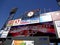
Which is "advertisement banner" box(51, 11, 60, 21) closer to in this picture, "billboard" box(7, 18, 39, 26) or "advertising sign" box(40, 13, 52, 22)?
"advertising sign" box(40, 13, 52, 22)

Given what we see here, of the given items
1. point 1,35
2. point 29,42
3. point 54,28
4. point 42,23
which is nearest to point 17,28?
point 1,35

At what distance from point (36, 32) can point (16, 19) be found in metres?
1.18

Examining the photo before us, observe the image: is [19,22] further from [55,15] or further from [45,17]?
[55,15]

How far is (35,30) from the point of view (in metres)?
3.93

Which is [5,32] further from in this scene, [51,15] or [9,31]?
[51,15]

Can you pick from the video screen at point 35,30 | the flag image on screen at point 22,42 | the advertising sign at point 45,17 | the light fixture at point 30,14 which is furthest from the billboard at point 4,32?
the flag image on screen at point 22,42

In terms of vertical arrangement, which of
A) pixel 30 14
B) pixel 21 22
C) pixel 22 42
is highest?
pixel 30 14

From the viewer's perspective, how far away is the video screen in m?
3.75

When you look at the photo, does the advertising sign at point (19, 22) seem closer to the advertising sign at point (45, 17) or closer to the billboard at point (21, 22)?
the billboard at point (21, 22)

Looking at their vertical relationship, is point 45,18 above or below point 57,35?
above

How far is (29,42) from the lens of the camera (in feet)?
10.0

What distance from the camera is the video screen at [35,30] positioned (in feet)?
12.3

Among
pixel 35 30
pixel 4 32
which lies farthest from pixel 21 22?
pixel 35 30

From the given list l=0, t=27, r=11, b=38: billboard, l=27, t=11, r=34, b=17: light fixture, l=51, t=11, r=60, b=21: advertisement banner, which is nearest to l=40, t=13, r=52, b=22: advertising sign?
l=51, t=11, r=60, b=21: advertisement banner
